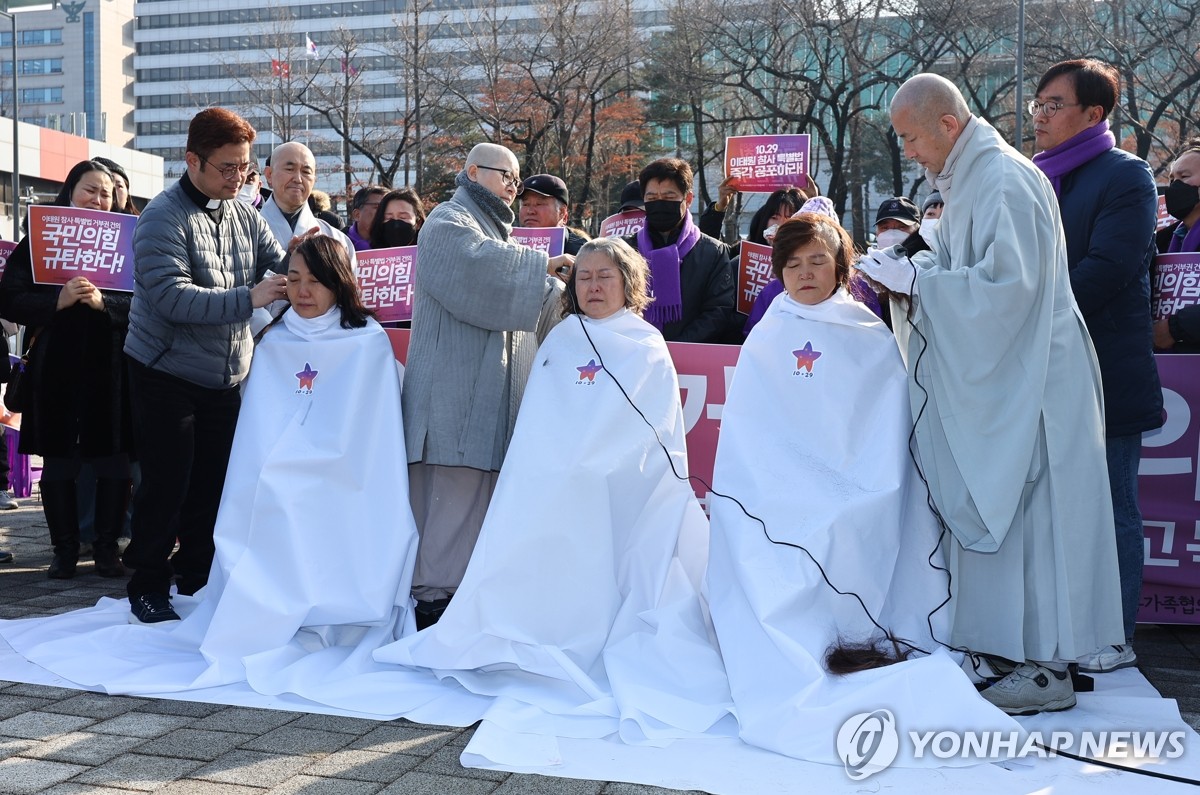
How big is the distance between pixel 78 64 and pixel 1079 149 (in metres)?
102

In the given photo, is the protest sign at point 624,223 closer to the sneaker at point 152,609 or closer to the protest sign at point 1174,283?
the protest sign at point 1174,283

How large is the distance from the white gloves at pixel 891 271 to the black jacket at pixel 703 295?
5.14 feet

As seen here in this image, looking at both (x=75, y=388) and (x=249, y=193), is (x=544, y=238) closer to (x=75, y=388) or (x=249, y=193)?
(x=249, y=193)

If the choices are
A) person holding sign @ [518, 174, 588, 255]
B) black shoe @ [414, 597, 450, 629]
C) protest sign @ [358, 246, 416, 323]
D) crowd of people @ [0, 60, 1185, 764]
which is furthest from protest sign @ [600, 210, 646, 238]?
black shoe @ [414, 597, 450, 629]

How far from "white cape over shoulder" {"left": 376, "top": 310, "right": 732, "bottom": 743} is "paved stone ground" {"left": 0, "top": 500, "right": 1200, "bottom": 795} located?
1.54 feet

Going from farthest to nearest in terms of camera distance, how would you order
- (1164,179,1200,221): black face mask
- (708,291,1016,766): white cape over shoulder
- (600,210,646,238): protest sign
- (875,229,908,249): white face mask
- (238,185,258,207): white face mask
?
(238,185,258,207): white face mask < (600,210,646,238): protest sign < (1164,179,1200,221): black face mask < (875,229,908,249): white face mask < (708,291,1016,766): white cape over shoulder

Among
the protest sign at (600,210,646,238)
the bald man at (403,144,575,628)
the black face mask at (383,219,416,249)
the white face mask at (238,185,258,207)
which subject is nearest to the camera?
the bald man at (403,144,575,628)

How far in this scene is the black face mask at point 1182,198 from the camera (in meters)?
5.90

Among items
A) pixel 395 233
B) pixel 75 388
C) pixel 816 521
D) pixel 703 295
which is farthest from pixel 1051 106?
pixel 75 388

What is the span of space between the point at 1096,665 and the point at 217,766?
3226mm

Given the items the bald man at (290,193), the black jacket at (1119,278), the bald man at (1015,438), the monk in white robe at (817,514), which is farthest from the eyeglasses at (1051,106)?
the bald man at (290,193)

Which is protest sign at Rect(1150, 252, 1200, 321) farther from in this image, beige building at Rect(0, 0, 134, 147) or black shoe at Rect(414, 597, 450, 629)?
beige building at Rect(0, 0, 134, 147)

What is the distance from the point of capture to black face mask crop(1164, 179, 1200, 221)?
590 cm

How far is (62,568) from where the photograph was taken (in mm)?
6184
